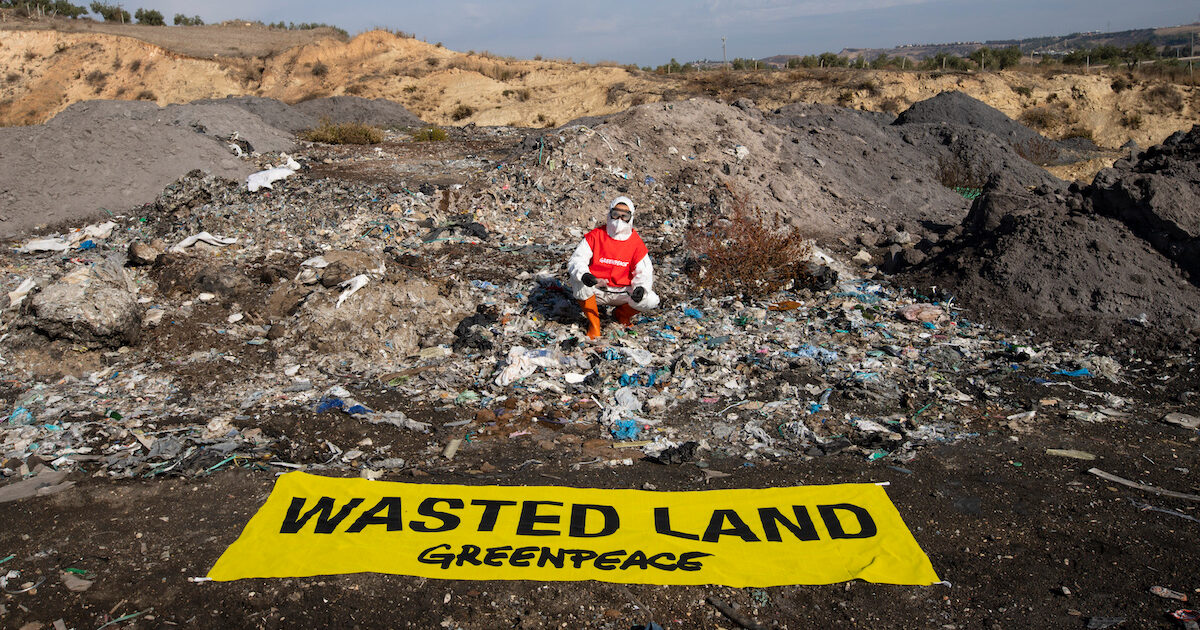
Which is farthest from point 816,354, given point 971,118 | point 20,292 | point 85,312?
point 971,118

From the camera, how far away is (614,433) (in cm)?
456

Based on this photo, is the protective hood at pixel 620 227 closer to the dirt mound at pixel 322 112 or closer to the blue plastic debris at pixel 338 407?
the blue plastic debris at pixel 338 407

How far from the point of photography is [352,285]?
19.8 ft

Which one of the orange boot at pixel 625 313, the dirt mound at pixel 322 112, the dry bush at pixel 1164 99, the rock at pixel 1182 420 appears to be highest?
the dirt mound at pixel 322 112

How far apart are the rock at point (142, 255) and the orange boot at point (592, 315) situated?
4527mm

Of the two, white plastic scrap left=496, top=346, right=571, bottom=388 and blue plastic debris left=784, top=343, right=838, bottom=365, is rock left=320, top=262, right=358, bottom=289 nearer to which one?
white plastic scrap left=496, top=346, right=571, bottom=388

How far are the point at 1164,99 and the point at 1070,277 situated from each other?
21550mm

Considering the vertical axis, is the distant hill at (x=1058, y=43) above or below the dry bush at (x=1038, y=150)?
above

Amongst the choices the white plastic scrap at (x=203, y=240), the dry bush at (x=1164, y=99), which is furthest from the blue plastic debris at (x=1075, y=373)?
the dry bush at (x=1164, y=99)

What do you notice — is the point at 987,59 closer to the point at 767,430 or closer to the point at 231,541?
the point at 767,430

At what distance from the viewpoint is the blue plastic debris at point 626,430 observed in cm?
453

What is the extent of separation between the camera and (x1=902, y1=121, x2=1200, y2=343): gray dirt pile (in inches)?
239

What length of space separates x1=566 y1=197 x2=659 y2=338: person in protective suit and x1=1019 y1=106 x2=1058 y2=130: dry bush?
20950mm

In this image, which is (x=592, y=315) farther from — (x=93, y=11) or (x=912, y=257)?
(x=93, y=11)
